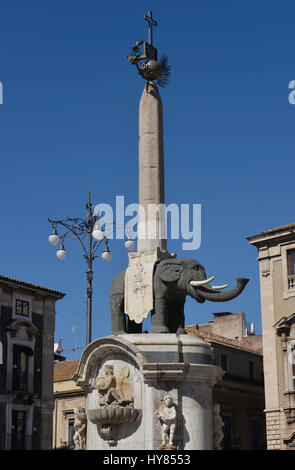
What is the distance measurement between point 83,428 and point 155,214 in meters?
4.79

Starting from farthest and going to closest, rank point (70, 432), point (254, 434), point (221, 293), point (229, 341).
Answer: point (229, 341) < point (70, 432) < point (254, 434) < point (221, 293)

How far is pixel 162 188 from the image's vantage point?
18719 millimetres

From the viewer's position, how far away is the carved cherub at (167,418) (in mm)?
15628

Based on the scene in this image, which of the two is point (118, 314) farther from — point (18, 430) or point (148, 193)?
point (18, 430)

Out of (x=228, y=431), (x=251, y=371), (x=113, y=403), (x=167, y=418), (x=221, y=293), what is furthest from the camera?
(x=251, y=371)

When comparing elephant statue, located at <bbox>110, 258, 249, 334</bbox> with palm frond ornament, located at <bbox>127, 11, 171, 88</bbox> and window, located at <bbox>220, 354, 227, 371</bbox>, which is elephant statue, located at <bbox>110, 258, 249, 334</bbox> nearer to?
palm frond ornament, located at <bbox>127, 11, 171, 88</bbox>

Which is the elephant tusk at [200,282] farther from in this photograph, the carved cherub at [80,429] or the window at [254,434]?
the window at [254,434]

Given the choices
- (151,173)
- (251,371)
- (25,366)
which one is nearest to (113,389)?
(151,173)

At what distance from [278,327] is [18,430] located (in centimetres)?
1416

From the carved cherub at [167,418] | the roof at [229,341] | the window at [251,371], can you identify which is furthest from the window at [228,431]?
the carved cherub at [167,418]

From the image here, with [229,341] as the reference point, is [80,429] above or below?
below

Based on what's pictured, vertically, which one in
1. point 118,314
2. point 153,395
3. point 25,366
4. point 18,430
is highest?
point 25,366

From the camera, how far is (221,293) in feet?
54.9

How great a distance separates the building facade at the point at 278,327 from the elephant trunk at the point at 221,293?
21097 millimetres
